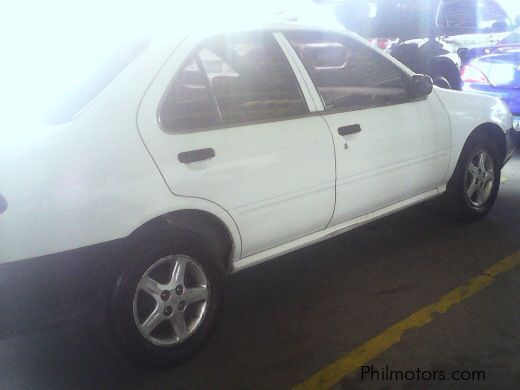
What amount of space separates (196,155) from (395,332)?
1.40 m

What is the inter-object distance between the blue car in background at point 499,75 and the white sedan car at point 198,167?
109 inches

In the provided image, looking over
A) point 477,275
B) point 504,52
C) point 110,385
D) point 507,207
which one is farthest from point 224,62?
point 504,52

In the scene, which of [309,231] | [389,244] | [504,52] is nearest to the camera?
[309,231]

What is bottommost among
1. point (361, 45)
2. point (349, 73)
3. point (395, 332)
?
point (395, 332)

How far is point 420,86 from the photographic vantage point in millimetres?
3566

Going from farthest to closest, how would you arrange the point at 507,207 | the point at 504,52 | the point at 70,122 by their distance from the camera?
the point at 504,52, the point at 507,207, the point at 70,122

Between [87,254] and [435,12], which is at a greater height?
[435,12]

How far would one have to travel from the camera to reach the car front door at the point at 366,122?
316cm

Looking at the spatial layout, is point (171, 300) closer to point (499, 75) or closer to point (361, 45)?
point (361, 45)

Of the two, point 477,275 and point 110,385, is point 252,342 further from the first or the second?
point 477,275

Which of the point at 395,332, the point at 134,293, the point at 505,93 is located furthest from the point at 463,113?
the point at 134,293

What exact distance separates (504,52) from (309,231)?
14.8 feet

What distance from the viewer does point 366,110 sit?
333cm

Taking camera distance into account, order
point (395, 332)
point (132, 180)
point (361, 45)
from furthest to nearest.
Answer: point (361, 45) < point (395, 332) < point (132, 180)
